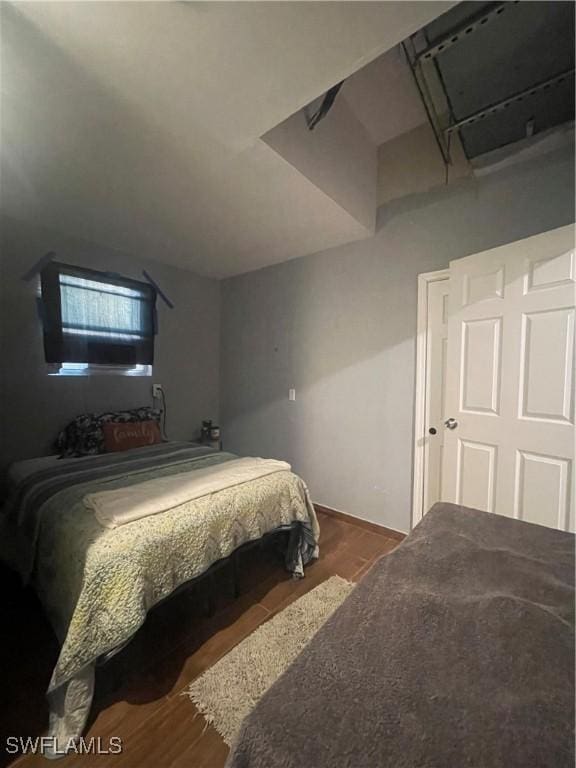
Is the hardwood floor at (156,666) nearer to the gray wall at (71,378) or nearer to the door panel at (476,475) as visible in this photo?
the door panel at (476,475)

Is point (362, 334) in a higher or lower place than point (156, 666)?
higher

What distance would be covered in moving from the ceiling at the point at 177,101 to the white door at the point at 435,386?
0.85 meters

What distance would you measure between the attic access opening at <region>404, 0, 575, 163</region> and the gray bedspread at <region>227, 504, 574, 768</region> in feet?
6.61

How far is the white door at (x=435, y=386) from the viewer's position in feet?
7.11

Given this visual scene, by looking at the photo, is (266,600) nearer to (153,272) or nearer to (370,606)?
(370,606)

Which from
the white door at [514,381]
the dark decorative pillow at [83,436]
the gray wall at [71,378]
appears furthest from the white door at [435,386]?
the dark decorative pillow at [83,436]

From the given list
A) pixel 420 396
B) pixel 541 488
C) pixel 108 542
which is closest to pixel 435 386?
pixel 420 396

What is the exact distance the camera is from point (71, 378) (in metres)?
2.50

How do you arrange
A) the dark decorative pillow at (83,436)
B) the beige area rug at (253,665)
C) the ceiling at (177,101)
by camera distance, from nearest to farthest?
the ceiling at (177,101)
the beige area rug at (253,665)
the dark decorative pillow at (83,436)

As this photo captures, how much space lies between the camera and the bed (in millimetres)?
1066

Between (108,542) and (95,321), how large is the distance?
2.09 m

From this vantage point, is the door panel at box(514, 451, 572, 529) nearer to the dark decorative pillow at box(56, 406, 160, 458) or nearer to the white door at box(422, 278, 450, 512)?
the white door at box(422, 278, 450, 512)

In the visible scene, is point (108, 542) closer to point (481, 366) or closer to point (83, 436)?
point (83, 436)

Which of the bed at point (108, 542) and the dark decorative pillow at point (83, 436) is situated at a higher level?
the dark decorative pillow at point (83, 436)
